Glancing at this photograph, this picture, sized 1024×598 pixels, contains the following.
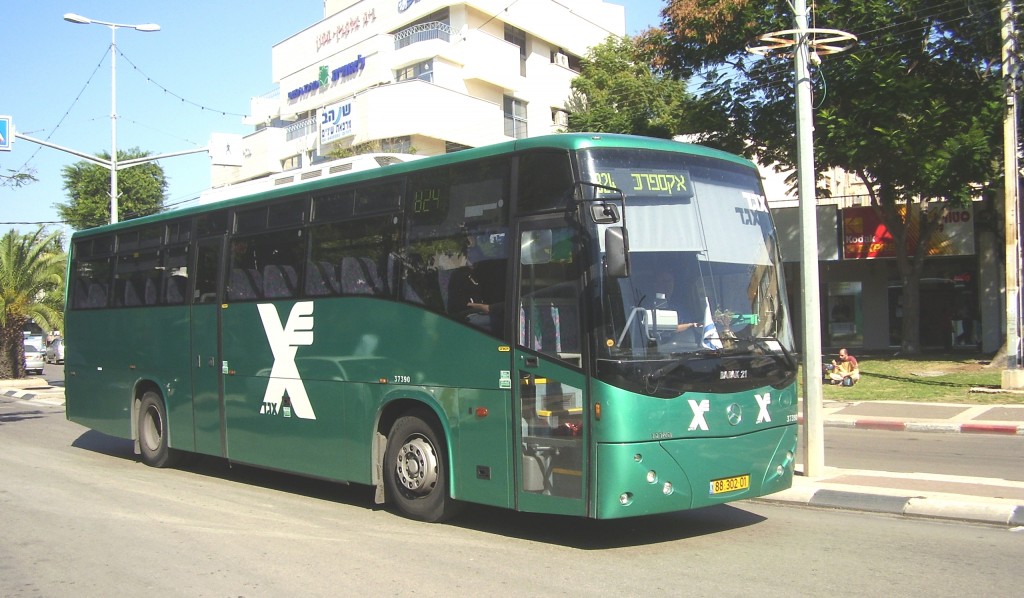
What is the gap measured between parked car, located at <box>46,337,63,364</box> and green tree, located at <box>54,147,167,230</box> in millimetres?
7772

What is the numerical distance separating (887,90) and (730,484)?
59.8 ft

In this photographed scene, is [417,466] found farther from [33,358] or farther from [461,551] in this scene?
[33,358]

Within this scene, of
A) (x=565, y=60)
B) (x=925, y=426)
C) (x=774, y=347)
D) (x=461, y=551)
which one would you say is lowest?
(x=925, y=426)

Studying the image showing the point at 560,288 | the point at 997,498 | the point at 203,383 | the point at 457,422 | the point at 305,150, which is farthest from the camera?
the point at 305,150

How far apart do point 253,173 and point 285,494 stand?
43.1 meters

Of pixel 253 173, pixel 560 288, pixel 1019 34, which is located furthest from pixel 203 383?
pixel 253 173

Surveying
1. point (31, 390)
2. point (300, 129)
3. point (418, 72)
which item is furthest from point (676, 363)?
point (300, 129)

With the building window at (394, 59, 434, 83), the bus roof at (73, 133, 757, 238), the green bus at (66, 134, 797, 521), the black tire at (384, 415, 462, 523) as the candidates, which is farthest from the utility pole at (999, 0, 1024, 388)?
the building window at (394, 59, 434, 83)

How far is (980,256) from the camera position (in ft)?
96.2

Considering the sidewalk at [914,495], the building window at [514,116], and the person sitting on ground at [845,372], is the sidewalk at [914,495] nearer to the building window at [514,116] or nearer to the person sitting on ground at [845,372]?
the person sitting on ground at [845,372]

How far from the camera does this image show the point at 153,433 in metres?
13.1

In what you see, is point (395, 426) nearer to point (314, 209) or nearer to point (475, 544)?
point (475, 544)

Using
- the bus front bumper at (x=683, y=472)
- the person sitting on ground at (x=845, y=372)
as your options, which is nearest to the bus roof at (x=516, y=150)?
the bus front bumper at (x=683, y=472)

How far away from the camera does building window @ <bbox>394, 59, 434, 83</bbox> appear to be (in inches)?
1695
